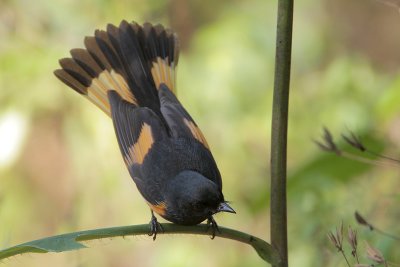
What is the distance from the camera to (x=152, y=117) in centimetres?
268

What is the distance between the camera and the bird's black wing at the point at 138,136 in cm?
255

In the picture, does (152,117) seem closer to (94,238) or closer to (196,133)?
(196,133)

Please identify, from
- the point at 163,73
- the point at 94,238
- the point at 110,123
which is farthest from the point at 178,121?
the point at 110,123

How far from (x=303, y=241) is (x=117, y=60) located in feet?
3.20

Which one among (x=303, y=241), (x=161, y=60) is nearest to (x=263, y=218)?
(x=303, y=241)

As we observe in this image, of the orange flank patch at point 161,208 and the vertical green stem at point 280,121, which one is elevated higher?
the vertical green stem at point 280,121

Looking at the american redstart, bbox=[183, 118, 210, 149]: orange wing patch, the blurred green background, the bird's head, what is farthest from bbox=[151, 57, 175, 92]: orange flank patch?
the blurred green background

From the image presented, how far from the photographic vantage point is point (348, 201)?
9.98ft

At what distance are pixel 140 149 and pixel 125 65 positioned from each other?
411 mm

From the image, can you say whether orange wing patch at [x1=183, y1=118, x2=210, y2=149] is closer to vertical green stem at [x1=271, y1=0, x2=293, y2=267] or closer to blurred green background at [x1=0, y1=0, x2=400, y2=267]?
vertical green stem at [x1=271, y1=0, x2=293, y2=267]

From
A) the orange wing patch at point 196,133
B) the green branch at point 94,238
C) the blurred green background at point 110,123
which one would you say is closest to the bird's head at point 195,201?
the orange wing patch at point 196,133

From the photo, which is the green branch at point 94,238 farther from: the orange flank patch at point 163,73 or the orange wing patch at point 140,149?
the orange flank patch at point 163,73

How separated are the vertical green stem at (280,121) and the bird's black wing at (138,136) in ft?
3.18

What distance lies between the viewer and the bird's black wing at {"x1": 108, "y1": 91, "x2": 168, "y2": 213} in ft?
8.37
